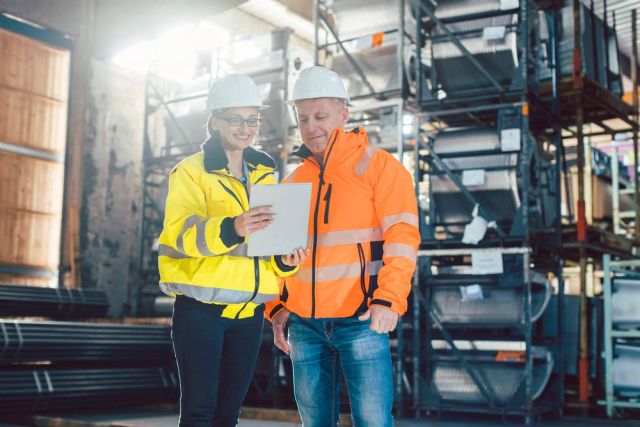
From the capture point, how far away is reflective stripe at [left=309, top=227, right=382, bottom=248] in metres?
2.96

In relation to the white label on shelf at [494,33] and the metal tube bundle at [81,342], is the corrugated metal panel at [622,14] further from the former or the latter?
the metal tube bundle at [81,342]

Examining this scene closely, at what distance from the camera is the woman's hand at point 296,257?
2.93 meters

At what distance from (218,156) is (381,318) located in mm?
955

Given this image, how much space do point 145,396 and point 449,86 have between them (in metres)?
5.00

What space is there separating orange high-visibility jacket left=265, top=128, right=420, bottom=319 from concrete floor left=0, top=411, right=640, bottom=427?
14.9 ft

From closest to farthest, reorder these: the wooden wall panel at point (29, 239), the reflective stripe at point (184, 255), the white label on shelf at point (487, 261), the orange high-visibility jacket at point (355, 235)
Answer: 1. the orange high-visibility jacket at point (355, 235)
2. the reflective stripe at point (184, 255)
3. the white label on shelf at point (487, 261)
4. the wooden wall panel at point (29, 239)

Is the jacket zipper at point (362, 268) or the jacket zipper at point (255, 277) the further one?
the jacket zipper at point (255, 277)

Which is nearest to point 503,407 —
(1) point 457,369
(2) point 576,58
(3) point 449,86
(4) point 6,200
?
(1) point 457,369

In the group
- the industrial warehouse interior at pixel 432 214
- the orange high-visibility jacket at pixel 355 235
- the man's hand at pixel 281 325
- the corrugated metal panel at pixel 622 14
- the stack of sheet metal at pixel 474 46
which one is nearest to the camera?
the orange high-visibility jacket at pixel 355 235

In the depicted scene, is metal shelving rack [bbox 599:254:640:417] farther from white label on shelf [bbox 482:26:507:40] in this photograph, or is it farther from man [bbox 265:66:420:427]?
man [bbox 265:66:420:427]

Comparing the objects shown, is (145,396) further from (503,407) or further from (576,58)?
(576,58)

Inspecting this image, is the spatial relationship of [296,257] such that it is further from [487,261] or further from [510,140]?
[510,140]

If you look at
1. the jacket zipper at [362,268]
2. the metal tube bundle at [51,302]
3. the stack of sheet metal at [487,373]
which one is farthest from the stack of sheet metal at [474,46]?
the jacket zipper at [362,268]

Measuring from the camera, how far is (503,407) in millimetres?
7629
